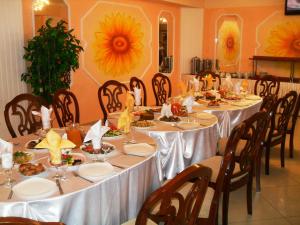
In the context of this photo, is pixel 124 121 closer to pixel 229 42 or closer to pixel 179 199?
pixel 179 199

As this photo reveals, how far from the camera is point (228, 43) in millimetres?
8000

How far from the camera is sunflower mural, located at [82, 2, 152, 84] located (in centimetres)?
575

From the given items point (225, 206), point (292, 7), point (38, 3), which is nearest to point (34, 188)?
point (225, 206)

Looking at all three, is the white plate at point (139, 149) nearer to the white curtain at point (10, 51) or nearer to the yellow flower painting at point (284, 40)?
the white curtain at point (10, 51)

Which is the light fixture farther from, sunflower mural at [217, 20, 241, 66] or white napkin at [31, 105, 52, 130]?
sunflower mural at [217, 20, 241, 66]

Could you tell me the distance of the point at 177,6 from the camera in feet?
25.0

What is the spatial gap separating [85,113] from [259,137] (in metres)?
3.81

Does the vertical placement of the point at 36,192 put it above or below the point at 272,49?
below

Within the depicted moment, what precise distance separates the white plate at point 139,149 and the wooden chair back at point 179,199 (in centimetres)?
77

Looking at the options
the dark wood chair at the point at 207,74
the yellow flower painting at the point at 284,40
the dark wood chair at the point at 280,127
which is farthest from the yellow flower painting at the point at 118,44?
the dark wood chair at the point at 280,127

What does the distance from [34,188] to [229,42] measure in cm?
696

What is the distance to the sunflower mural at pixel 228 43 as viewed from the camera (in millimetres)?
7867

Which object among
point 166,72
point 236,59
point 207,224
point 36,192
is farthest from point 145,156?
point 236,59

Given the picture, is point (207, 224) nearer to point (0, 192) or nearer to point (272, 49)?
point (0, 192)
